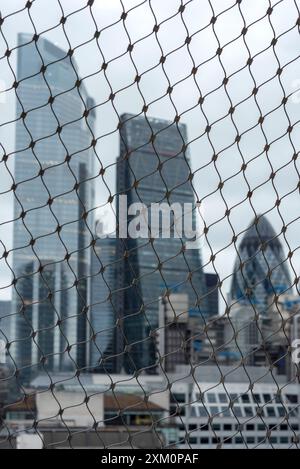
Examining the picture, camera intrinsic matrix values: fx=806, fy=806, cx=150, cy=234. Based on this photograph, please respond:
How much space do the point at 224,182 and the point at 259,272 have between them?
3409 centimetres

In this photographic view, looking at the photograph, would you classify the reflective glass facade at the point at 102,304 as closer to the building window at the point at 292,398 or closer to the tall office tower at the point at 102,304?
the tall office tower at the point at 102,304

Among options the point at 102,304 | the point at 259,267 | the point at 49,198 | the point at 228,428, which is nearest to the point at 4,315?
the point at 49,198

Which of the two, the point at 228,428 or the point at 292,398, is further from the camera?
the point at 292,398

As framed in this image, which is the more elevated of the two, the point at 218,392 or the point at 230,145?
the point at 218,392

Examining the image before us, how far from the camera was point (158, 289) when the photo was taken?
28266 millimetres

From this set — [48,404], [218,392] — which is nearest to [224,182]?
[48,404]

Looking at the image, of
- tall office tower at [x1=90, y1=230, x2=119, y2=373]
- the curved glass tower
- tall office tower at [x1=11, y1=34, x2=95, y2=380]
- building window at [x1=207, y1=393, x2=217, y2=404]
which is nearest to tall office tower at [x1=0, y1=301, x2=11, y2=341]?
tall office tower at [x1=11, y1=34, x2=95, y2=380]

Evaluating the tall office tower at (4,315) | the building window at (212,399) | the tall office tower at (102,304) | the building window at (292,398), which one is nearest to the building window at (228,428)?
the building window at (212,399)

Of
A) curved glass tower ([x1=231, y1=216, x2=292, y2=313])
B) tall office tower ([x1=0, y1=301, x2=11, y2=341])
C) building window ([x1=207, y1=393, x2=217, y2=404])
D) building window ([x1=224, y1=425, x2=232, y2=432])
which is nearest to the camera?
tall office tower ([x1=0, y1=301, x2=11, y2=341])

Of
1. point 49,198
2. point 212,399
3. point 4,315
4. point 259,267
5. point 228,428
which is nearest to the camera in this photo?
point 49,198

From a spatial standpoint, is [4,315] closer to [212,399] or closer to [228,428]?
[228,428]

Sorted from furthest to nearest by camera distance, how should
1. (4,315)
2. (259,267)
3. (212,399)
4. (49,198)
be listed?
(259,267) → (212,399) → (4,315) → (49,198)

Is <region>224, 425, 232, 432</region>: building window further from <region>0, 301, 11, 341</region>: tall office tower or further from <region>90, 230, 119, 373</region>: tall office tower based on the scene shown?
<region>90, 230, 119, 373</region>: tall office tower
